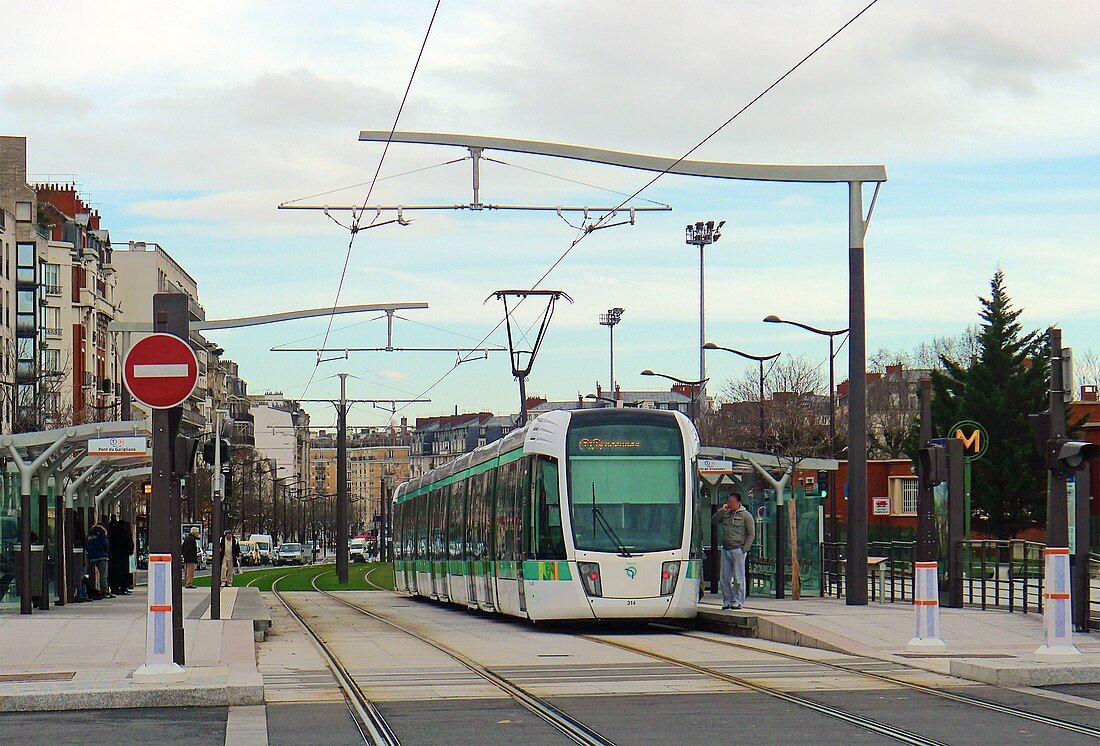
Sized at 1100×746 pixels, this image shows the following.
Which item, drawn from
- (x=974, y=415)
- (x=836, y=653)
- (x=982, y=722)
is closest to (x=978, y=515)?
(x=974, y=415)

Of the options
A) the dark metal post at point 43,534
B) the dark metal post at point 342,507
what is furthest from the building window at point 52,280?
the dark metal post at point 43,534

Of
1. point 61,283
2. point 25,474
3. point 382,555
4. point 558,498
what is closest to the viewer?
point 558,498

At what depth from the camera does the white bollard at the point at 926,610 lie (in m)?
16.6

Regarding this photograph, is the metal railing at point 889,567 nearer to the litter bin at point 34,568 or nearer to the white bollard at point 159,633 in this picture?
the litter bin at point 34,568

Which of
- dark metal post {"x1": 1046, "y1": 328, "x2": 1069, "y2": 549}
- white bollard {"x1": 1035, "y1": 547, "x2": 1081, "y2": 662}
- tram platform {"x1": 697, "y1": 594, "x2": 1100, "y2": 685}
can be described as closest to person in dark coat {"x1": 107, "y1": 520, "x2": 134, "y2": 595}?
tram platform {"x1": 697, "y1": 594, "x2": 1100, "y2": 685}

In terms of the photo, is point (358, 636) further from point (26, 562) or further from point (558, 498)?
point (26, 562)

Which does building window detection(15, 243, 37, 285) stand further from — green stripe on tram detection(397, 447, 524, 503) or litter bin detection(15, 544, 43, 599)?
litter bin detection(15, 544, 43, 599)

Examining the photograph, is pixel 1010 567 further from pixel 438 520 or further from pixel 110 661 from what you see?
pixel 438 520

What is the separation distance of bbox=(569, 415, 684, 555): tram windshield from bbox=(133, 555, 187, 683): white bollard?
923 cm

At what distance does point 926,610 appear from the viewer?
16.8 meters

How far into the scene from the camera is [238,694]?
1240 cm

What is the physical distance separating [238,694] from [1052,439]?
8.30 m

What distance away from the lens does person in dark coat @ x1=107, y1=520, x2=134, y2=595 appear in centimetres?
3366

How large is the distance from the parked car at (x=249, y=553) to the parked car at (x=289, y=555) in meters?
1.46
